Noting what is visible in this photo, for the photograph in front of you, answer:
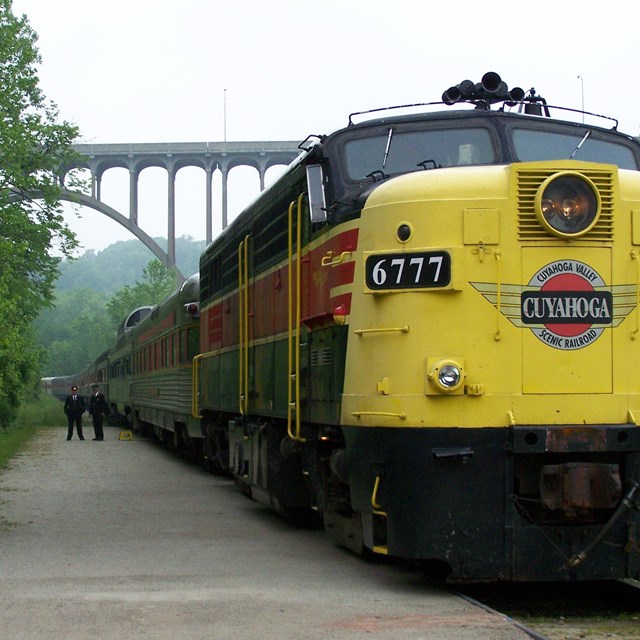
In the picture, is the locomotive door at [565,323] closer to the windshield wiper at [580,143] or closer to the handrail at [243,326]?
the windshield wiper at [580,143]

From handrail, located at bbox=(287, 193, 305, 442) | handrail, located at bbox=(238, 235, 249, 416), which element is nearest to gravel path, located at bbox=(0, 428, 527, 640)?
handrail, located at bbox=(287, 193, 305, 442)

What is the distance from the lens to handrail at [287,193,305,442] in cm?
995

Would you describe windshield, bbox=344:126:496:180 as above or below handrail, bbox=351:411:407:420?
above

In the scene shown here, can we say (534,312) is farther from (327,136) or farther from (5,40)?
(5,40)

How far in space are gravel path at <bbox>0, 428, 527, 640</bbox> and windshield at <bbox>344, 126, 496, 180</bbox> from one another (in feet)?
10.4

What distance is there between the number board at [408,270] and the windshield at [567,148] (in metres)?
1.56

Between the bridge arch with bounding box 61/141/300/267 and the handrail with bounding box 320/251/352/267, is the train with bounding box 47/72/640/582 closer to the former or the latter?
the handrail with bounding box 320/251/352/267

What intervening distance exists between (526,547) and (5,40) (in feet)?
91.2

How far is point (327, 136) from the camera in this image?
9.30m

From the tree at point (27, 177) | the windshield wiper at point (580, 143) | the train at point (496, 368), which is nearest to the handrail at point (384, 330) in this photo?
the train at point (496, 368)

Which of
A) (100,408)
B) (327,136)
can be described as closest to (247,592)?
(327,136)

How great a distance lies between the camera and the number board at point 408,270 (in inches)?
310

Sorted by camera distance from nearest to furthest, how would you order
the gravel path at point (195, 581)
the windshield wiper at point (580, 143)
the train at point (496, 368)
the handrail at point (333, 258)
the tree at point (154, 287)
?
1. the gravel path at point (195, 581)
2. the train at point (496, 368)
3. the handrail at point (333, 258)
4. the windshield wiper at point (580, 143)
5. the tree at point (154, 287)

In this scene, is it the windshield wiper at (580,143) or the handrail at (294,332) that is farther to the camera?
the handrail at (294,332)
